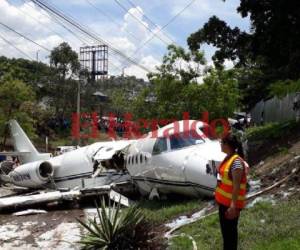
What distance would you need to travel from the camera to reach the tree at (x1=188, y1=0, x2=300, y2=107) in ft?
63.2

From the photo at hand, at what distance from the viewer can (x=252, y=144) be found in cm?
1861

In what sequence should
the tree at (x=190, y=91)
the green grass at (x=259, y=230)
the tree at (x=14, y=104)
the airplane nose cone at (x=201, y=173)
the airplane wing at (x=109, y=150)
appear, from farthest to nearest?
the tree at (x=14, y=104), the tree at (x=190, y=91), the airplane wing at (x=109, y=150), the airplane nose cone at (x=201, y=173), the green grass at (x=259, y=230)

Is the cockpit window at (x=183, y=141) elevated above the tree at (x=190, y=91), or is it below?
below

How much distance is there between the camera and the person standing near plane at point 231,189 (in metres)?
7.13

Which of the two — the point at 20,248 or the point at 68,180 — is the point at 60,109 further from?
the point at 20,248

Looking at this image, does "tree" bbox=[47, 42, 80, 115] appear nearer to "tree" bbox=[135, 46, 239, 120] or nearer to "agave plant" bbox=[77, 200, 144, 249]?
"tree" bbox=[135, 46, 239, 120]

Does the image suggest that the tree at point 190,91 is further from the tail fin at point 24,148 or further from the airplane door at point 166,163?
the airplane door at point 166,163

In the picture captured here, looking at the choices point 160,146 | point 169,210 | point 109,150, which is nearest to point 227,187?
point 169,210

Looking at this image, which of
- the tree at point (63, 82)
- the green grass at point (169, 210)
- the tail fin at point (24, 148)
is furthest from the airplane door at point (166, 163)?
the tree at point (63, 82)

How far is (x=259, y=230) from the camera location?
899cm

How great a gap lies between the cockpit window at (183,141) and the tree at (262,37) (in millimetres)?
5925

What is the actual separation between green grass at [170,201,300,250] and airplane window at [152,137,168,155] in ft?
15.0

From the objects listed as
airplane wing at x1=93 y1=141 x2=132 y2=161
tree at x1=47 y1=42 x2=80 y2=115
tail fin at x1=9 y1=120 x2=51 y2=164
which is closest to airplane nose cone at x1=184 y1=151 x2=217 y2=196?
airplane wing at x1=93 y1=141 x2=132 y2=161

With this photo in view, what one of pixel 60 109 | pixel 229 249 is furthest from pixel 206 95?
pixel 60 109
